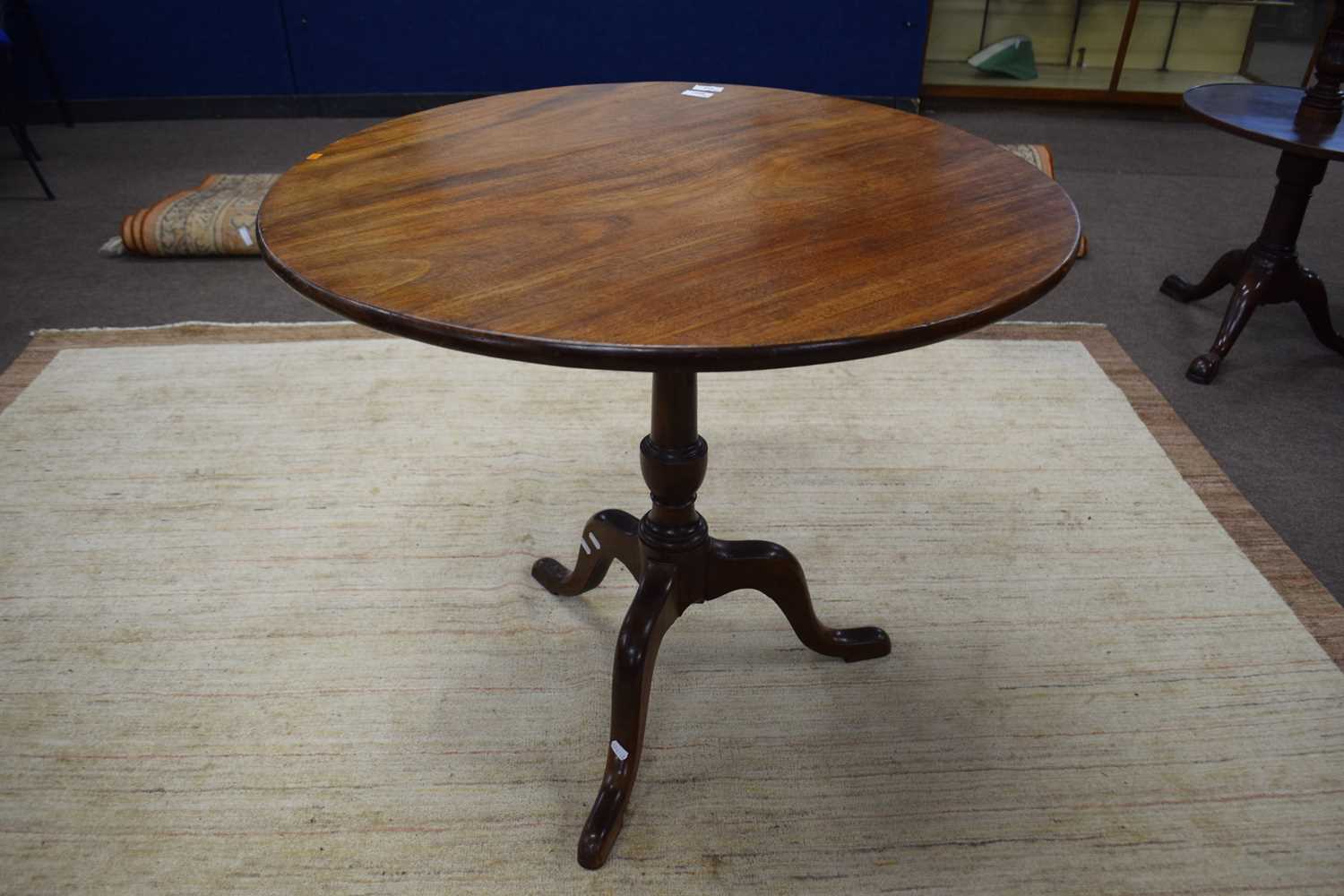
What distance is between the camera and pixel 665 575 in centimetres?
127

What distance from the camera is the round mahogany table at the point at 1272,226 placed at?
7.03 feet

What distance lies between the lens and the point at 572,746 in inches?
51.8

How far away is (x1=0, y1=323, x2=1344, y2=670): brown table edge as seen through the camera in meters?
1.57

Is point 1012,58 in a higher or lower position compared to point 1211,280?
higher

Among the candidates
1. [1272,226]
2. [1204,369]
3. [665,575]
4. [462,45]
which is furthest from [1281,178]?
[462,45]

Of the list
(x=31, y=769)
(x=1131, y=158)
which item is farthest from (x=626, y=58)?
(x=31, y=769)

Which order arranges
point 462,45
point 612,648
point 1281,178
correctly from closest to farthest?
point 612,648, point 1281,178, point 462,45

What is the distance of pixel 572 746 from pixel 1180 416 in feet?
5.08

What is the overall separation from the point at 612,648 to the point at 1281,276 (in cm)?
192

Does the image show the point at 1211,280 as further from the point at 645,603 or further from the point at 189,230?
the point at 189,230

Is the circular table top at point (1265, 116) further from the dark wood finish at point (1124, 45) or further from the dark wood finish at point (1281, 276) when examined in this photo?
the dark wood finish at point (1124, 45)

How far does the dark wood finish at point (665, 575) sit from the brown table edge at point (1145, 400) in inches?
27.9

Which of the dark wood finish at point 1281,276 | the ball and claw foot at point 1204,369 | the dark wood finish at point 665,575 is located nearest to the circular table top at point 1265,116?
the dark wood finish at point 1281,276

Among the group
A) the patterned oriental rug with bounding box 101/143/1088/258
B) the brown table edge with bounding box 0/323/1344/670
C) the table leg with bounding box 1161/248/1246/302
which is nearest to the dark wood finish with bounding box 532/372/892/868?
the brown table edge with bounding box 0/323/1344/670
